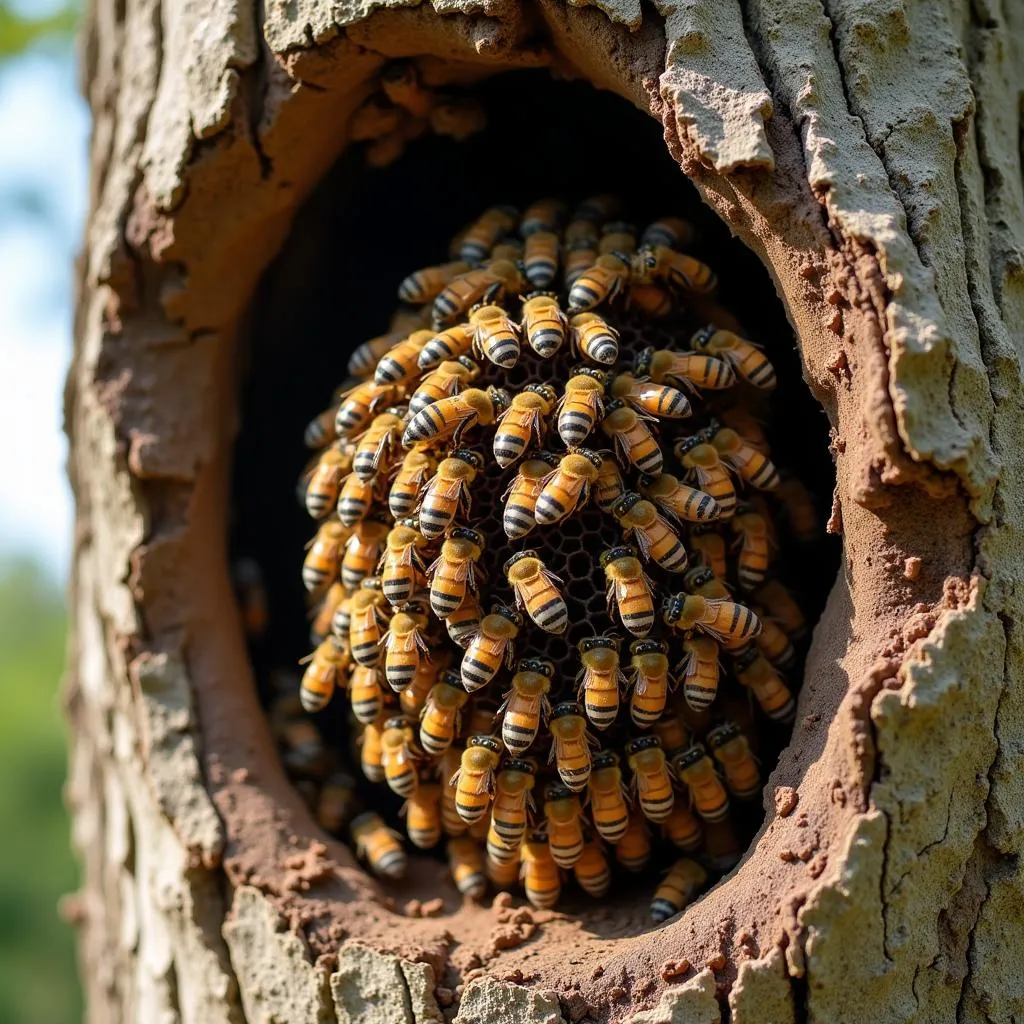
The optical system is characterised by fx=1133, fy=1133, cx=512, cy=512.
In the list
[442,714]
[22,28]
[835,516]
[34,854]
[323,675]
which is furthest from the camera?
[34,854]

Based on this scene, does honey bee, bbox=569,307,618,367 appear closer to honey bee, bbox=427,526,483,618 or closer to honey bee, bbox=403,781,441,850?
honey bee, bbox=427,526,483,618

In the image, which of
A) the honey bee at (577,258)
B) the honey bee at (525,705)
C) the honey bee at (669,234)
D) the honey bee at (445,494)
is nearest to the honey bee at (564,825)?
the honey bee at (525,705)

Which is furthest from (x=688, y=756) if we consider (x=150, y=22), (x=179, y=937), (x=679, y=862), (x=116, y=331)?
(x=150, y=22)

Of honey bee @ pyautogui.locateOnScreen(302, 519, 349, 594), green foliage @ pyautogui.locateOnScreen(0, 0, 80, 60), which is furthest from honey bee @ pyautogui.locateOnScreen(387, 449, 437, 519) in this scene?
green foliage @ pyautogui.locateOnScreen(0, 0, 80, 60)

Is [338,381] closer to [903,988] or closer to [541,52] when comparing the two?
[541,52]

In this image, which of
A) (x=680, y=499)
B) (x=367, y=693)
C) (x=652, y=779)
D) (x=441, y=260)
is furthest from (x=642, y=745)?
(x=441, y=260)

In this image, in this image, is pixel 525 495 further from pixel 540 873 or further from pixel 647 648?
pixel 540 873
